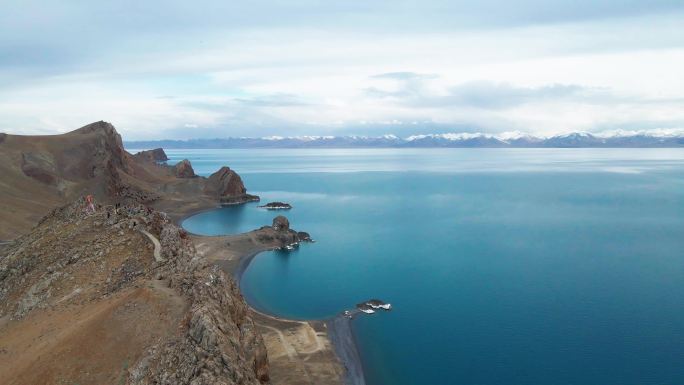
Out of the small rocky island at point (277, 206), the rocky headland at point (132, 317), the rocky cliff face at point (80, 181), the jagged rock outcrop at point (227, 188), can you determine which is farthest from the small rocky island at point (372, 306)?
the jagged rock outcrop at point (227, 188)

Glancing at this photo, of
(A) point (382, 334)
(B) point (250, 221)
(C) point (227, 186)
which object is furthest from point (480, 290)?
(C) point (227, 186)

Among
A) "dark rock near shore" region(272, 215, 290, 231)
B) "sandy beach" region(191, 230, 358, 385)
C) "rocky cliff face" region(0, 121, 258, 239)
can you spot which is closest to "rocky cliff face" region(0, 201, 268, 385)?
"sandy beach" region(191, 230, 358, 385)

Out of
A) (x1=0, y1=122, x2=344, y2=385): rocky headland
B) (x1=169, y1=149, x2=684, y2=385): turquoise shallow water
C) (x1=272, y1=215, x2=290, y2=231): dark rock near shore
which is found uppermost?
(x1=0, y1=122, x2=344, y2=385): rocky headland

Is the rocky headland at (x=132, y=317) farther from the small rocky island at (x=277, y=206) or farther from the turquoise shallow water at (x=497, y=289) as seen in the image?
the small rocky island at (x=277, y=206)

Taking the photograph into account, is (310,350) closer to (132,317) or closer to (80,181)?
(132,317)

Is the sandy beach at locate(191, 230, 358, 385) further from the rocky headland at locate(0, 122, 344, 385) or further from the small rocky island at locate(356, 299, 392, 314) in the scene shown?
the small rocky island at locate(356, 299, 392, 314)
